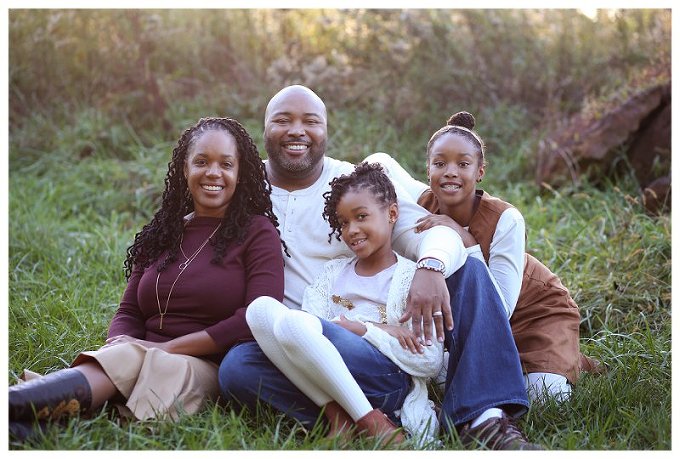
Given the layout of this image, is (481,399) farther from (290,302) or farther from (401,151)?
(401,151)

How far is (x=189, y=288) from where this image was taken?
9.46 ft

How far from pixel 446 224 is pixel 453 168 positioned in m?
0.21

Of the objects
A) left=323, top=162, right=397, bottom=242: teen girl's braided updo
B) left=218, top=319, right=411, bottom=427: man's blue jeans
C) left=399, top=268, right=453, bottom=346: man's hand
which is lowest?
left=218, top=319, right=411, bottom=427: man's blue jeans

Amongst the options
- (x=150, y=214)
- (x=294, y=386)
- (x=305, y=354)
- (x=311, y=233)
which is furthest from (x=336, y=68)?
(x=305, y=354)

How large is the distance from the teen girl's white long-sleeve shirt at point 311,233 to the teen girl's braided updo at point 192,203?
0.29ft

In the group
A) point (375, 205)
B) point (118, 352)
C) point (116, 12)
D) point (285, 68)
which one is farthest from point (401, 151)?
point (118, 352)

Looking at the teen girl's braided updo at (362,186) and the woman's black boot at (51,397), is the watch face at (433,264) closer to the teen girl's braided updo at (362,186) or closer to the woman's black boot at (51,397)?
the teen girl's braided updo at (362,186)

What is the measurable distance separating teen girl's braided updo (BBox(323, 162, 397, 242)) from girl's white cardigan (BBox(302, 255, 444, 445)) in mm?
221

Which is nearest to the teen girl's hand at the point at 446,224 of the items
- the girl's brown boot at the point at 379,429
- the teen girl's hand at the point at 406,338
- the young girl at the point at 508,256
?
the young girl at the point at 508,256

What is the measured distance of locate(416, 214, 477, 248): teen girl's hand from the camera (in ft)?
9.78

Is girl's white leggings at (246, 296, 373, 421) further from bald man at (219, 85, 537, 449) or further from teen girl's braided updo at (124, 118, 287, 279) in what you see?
teen girl's braided updo at (124, 118, 287, 279)

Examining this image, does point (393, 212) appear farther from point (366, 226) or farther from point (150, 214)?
point (150, 214)

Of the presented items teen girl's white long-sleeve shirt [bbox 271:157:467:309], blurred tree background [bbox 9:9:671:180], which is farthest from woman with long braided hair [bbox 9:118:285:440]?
blurred tree background [bbox 9:9:671:180]

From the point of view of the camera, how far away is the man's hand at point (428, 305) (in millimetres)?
2676
